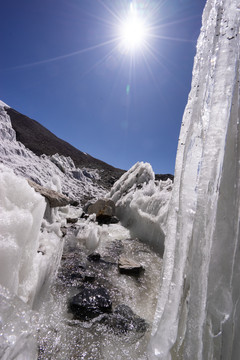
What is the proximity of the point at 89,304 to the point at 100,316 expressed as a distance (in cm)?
23

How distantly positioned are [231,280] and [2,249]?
5.71ft

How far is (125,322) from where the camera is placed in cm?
211

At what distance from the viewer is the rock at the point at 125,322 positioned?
2.00 metres

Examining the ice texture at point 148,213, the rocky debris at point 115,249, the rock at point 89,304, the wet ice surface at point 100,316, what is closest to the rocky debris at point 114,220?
the ice texture at point 148,213

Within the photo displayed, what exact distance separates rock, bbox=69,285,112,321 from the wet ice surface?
87 millimetres

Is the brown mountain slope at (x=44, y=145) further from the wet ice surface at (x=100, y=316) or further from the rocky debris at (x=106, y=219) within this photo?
the wet ice surface at (x=100, y=316)

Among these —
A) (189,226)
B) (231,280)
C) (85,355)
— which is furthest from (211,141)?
(85,355)

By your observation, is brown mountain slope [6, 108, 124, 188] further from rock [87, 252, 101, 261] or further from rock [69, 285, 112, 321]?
rock [69, 285, 112, 321]

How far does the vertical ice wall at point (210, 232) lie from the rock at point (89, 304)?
1044 millimetres

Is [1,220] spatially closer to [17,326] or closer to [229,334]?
[17,326]

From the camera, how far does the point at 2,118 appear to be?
1355 centimetres

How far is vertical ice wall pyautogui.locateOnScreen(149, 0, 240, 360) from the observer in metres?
1.13

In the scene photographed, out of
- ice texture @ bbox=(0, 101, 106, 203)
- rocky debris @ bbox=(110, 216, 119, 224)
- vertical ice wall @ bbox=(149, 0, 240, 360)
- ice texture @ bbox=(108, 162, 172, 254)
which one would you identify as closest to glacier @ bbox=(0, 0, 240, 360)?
vertical ice wall @ bbox=(149, 0, 240, 360)

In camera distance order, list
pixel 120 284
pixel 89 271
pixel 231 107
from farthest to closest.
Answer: pixel 89 271 < pixel 120 284 < pixel 231 107
